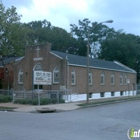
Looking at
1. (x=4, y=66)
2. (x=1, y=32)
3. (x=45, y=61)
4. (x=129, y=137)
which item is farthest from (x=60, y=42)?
(x=129, y=137)

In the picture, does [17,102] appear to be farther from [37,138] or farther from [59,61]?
[37,138]

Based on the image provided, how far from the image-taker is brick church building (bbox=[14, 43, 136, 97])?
32.2 meters

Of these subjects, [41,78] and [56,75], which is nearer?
[41,78]

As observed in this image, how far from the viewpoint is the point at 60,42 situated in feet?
232

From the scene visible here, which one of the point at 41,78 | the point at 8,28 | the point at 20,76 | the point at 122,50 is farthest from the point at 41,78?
the point at 122,50

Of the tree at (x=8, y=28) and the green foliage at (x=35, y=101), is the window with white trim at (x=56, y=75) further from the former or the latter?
the tree at (x=8, y=28)

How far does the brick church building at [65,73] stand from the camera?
32188mm

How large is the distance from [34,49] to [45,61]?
2.72m

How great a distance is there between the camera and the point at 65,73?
31453mm

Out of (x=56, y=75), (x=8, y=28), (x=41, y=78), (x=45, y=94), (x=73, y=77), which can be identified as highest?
(x=8, y=28)

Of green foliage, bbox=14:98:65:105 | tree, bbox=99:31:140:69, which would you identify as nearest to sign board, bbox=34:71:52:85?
green foliage, bbox=14:98:65:105

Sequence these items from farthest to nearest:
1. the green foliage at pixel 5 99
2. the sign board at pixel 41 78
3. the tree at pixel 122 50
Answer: the tree at pixel 122 50
the green foliage at pixel 5 99
the sign board at pixel 41 78

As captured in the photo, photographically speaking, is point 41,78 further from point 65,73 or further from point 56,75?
point 56,75

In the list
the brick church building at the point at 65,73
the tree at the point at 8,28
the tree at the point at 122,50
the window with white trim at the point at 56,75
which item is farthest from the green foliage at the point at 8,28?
the tree at the point at 122,50
